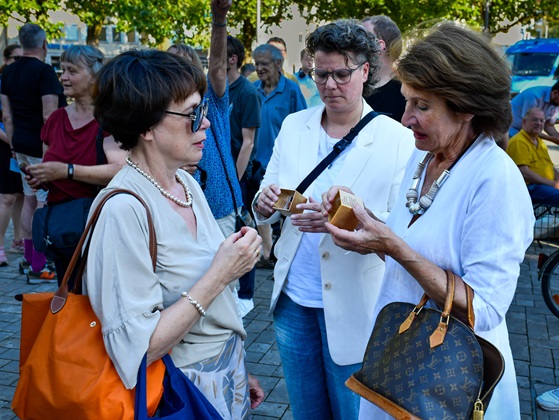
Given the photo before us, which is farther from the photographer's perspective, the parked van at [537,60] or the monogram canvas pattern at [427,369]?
the parked van at [537,60]

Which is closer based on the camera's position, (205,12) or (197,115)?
(197,115)

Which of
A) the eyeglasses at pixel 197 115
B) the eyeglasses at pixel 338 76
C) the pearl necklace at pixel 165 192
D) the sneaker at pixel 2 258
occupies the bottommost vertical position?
the sneaker at pixel 2 258

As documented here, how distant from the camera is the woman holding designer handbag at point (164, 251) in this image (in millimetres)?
1858

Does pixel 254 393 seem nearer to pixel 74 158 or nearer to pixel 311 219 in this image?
pixel 311 219

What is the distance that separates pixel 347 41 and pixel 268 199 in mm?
730

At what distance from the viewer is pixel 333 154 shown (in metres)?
2.80

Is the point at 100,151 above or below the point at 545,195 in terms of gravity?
above

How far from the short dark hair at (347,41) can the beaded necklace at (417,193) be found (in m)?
0.69

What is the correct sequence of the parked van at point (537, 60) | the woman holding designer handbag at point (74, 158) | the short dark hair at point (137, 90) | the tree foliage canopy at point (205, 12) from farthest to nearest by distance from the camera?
1. the parked van at point (537, 60)
2. the tree foliage canopy at point (205, 12)
3. the woman holding designer handbag at point (74, 158)
4. the short dark hair at point (137, 90)

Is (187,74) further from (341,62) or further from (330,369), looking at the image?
(330,369)

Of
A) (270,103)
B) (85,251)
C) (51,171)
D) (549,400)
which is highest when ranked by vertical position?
(85,251)

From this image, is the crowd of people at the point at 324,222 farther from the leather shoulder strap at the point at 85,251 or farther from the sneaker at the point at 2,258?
the sneaker at the point at 2,258

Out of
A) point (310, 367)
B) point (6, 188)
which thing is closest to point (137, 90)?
point (310, 367)

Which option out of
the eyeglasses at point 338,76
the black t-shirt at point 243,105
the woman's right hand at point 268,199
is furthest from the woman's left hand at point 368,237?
the black t-shirt at point 243,105
